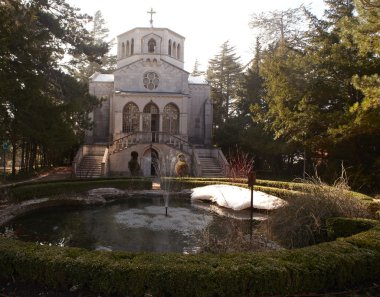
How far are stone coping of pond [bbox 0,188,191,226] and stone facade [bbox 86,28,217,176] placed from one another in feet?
27.3

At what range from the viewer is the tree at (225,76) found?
5400cm

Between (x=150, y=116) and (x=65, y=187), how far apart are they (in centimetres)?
1609

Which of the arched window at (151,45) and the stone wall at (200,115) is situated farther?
the stone wall at (200,115)

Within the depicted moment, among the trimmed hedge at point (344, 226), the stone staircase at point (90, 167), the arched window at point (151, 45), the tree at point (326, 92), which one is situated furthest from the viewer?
the arched window at point (151, 45)

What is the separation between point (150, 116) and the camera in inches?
1310

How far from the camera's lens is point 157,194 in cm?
2006

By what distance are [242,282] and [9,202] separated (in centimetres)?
1268

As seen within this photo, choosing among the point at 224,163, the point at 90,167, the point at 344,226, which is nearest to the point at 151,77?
the point at 90,167

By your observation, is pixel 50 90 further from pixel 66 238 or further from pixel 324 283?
pixel 324 283

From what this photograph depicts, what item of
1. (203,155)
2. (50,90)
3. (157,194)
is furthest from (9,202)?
(203,155)

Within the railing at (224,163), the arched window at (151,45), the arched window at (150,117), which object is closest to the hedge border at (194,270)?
the railing at (224,163)

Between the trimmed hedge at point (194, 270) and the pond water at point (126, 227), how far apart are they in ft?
9.58

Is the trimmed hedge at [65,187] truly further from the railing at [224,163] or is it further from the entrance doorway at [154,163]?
the entrance doorway at [154,163]

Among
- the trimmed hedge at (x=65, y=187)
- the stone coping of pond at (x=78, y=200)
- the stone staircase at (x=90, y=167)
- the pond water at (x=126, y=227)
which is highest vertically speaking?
the stone staircase at (x=90, y=167)
